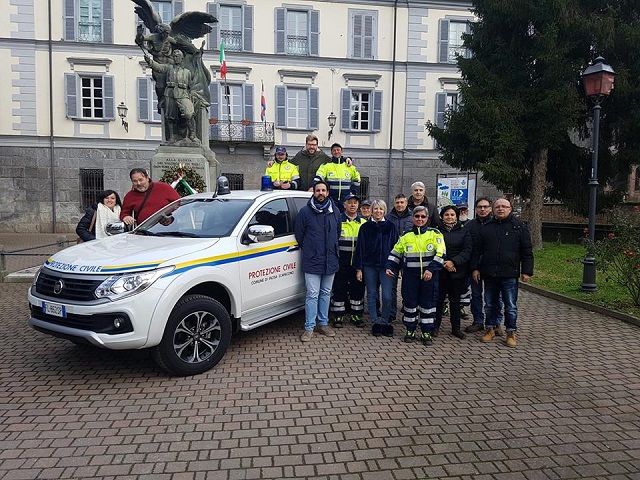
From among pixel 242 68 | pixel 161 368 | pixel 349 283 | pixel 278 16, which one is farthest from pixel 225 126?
pixel 161 368

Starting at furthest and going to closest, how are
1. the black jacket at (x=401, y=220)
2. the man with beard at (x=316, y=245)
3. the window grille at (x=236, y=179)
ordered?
the window grille at (x=236, y=179) → the black jacket at (x=401, y=220) → the man with beard at (x=316, y=245)

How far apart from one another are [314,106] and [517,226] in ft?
63.0

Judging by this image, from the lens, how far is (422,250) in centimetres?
570

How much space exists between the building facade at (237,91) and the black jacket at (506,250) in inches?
703

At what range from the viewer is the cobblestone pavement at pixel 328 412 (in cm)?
318

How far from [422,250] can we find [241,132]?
18806 millimetres

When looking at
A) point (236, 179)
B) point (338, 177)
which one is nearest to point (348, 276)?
point (338, 177)

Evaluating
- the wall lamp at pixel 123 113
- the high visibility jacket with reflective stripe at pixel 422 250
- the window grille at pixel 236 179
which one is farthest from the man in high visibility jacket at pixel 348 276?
the wall lamp at pixel 123 113

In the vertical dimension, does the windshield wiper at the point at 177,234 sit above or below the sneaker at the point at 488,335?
above

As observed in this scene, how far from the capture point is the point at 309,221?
585 cm

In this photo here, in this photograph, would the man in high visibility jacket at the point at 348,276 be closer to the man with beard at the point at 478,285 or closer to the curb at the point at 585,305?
the man with beard at the point at 478,285

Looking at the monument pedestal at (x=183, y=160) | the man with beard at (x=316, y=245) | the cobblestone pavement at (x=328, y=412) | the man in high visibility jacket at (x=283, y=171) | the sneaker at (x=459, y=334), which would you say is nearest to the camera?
the cobblestone pavement at (x=328, y=412)

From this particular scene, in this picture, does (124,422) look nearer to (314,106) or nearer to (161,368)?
(161,368)

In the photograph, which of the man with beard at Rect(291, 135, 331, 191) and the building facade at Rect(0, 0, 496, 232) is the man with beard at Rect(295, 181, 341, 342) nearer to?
the man with beard at Rect(291, 135, 331, 191)
